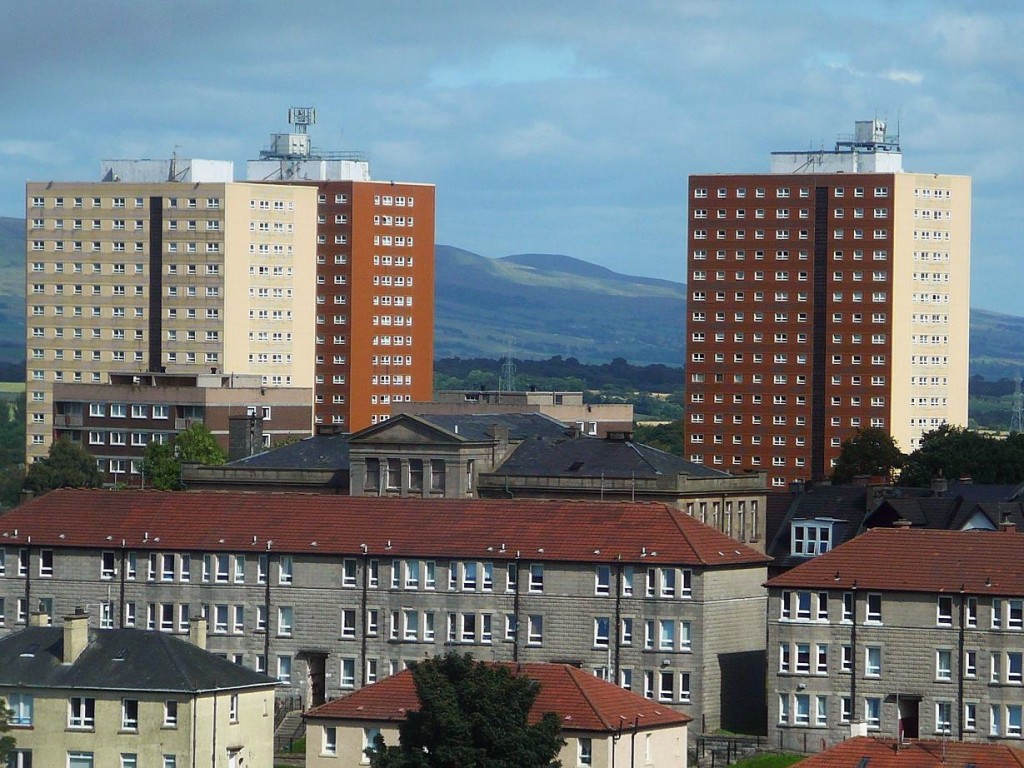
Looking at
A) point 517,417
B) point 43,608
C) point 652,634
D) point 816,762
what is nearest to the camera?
point 816,762

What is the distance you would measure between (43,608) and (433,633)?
20433 mm

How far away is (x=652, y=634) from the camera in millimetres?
139875

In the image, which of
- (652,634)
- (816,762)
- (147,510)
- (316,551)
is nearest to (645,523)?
(652,634)

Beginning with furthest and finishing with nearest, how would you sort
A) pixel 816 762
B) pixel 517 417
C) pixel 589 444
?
pixel 517 417
pixel 589 444
pixel 816 762

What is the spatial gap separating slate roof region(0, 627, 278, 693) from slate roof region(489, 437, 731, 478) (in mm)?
43588

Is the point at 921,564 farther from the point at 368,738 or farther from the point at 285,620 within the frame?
the point at 285,620

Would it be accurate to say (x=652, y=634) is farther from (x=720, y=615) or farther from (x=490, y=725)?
(x=490, y=725)

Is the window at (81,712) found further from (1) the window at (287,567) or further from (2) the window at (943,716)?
(2) the window at (943,716)

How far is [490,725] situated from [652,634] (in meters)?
31.8

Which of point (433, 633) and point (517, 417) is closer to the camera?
point (433, 633)

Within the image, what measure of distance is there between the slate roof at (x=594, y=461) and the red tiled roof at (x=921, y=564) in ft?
95.2

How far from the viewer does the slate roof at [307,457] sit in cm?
17425

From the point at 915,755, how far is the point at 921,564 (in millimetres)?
28914

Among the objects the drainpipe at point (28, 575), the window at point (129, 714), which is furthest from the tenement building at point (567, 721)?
the drainpipe at point (28, 575)
